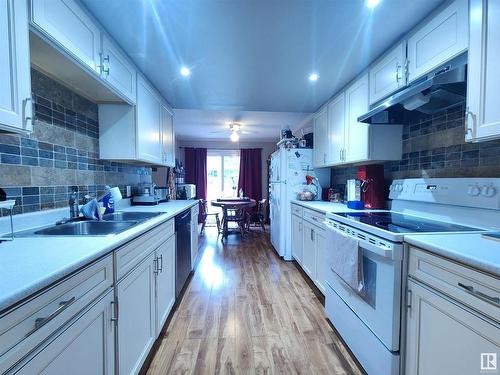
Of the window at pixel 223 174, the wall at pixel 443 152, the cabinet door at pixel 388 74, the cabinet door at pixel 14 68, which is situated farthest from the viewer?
the window at pixel 223 174

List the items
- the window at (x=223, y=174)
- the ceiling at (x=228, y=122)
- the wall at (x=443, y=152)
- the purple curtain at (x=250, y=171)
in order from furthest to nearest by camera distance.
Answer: the window at (x=223, y=174)
the purple curtain at (x=250, y=171)
the ceiling at (x=228, y=122)
the wall at (x=443, y=152)

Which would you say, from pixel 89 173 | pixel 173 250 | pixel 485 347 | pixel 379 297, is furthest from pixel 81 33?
pixel 485 347

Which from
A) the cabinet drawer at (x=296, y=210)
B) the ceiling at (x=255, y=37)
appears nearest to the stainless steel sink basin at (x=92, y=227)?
the ceiling at (x=255, y=37)

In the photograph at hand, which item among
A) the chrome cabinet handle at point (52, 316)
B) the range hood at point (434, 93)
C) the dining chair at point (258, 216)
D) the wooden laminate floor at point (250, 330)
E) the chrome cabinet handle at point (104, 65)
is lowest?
the wooden laminate floor at point (250, 330)

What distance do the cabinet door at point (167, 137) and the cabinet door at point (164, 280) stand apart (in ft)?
4.13

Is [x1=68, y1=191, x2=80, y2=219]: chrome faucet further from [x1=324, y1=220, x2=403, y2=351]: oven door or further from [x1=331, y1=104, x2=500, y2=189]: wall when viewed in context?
[x1=331, y1=104, x2=500, y2=189]: wall

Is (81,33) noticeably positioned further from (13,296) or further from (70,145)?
(13,296)

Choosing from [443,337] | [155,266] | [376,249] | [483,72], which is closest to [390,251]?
[376,249]

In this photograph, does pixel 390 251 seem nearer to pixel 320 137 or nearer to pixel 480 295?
pixel 480 295

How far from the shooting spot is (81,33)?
1336mm

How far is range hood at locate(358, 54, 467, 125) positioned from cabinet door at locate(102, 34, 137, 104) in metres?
1.86

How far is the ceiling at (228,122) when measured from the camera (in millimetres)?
3998

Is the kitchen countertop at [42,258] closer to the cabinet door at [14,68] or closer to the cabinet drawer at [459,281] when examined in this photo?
the cabinet door at [14,68]

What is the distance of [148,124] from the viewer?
2.36 meters
